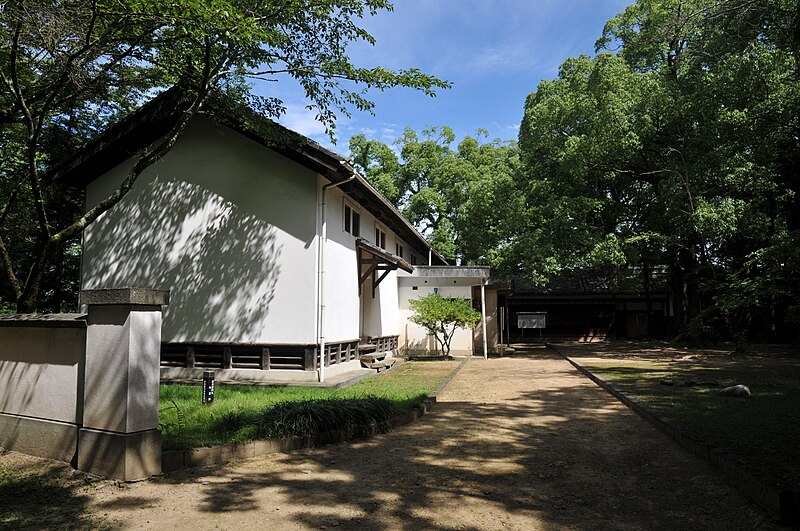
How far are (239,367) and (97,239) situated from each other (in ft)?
16.5

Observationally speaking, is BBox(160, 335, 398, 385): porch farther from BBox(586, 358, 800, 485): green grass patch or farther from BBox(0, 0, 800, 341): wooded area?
BBox(586, 358, 800, 485): green grass patch

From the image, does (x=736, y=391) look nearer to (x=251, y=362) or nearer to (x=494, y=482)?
(x=494, y=482)

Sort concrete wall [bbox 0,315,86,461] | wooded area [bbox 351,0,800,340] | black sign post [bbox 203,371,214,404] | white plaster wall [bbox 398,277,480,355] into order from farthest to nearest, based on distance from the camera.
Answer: white plaster wall [bbox 398,277,480,355]
wooded area [bbox 351,0,800,340]
black sign post [bbox 203,371,214,404]
concrete wall [bbox 0,315,86,461]

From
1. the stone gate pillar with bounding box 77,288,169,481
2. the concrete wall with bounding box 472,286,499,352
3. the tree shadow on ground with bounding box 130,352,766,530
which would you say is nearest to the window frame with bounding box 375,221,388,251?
the concrete wall with bounding box 472,286,499,352

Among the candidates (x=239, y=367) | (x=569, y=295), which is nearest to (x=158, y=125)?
(x=239, y=367)

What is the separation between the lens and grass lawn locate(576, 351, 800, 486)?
527cm

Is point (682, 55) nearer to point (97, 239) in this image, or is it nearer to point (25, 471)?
point (97, 239)

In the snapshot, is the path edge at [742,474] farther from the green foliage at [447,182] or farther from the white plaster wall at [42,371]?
the green foliage at [447,182]

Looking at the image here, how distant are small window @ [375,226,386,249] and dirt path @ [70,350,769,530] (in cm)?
1045

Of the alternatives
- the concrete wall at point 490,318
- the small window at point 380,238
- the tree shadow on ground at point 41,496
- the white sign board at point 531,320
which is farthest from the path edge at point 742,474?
the white sign board at point 531,320

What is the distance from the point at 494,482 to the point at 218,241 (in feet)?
29.8

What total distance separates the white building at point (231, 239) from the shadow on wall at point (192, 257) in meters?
0.02

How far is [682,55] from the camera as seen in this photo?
68.6 feet

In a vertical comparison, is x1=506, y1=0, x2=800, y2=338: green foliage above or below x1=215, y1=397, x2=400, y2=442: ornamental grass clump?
above
